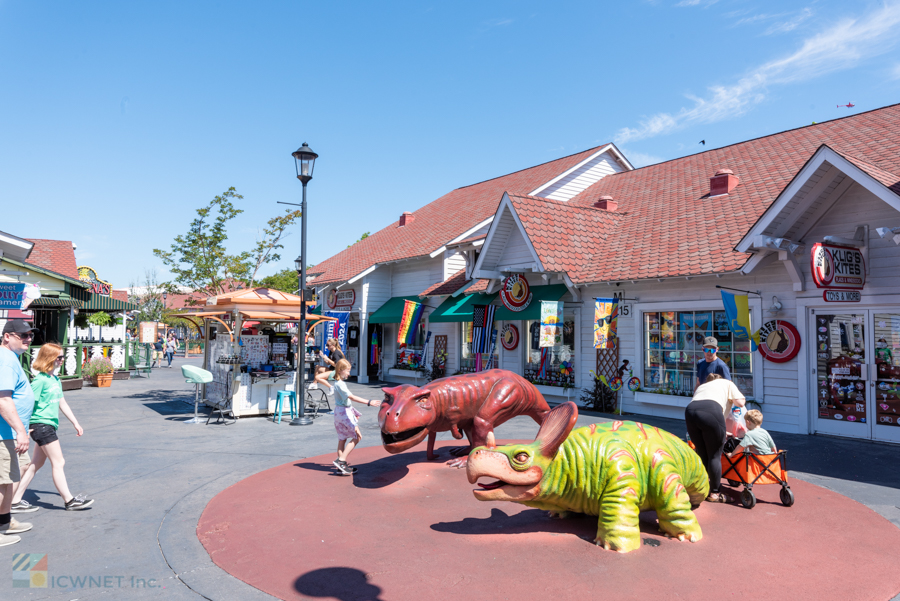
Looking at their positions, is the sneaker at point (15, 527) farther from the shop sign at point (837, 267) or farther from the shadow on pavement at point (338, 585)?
the shop sign at point (837, 267)

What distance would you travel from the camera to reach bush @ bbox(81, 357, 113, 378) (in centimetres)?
1902

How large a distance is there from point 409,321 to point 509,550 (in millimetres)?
14175

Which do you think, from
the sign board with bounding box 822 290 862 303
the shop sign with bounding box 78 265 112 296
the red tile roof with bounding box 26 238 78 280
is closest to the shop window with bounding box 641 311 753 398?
the sign board with bounding box 822 290 862 303

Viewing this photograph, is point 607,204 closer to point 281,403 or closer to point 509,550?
point 281,403

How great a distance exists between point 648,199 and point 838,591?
551 inches

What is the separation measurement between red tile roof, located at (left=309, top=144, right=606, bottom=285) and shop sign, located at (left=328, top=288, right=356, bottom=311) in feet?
1.96

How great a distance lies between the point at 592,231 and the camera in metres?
15.8

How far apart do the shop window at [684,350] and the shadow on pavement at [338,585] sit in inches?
379

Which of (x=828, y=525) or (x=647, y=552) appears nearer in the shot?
(x=647, y=552)

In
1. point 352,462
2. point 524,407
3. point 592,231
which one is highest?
point 592,231

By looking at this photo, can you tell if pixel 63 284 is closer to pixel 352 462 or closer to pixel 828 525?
pixel 352 462

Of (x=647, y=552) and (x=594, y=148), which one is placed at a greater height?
(x=594, y=148)

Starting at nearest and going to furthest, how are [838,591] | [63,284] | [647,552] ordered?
[838,591] < [647,552] < [63,284]

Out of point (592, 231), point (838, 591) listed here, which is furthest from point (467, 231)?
point (838, 591)
